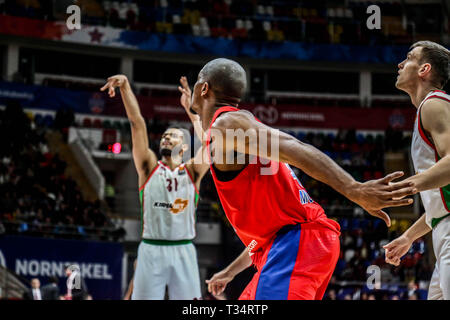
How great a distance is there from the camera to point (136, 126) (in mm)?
6094

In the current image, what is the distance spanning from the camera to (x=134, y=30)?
2500 centimetres

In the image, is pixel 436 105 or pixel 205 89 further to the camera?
pixel 436 105

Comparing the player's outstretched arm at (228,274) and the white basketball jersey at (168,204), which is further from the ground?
the white basketball jersey at (168,204)

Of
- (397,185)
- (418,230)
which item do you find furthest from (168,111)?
(397,185)

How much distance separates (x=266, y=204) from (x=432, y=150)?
1365mm

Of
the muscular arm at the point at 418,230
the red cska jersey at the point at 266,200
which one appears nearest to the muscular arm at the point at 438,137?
the red cska jersey at the point at 266,200

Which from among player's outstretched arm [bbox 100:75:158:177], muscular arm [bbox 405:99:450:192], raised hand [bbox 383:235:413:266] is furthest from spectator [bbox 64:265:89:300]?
muscular arm [bbox 405:99:450:192]

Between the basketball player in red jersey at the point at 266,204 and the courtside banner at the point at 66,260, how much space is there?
1273 cm

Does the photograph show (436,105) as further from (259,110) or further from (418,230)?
(259,110)

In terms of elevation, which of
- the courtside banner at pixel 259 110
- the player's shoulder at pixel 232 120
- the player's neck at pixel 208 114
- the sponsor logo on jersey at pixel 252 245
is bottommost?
the sponsor logo on jersey at pixel 252 245

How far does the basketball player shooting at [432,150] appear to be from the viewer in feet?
12.5

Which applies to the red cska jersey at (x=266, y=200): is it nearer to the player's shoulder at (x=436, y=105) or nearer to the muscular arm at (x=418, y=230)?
the player's shoulder at (x=436, y=105)

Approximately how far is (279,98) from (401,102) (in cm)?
497

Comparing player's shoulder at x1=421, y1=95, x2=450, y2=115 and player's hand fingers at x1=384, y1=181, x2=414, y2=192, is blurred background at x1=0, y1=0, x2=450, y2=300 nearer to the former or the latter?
player's shoulder at x1=421, y1=95, x2=450, y2=115
